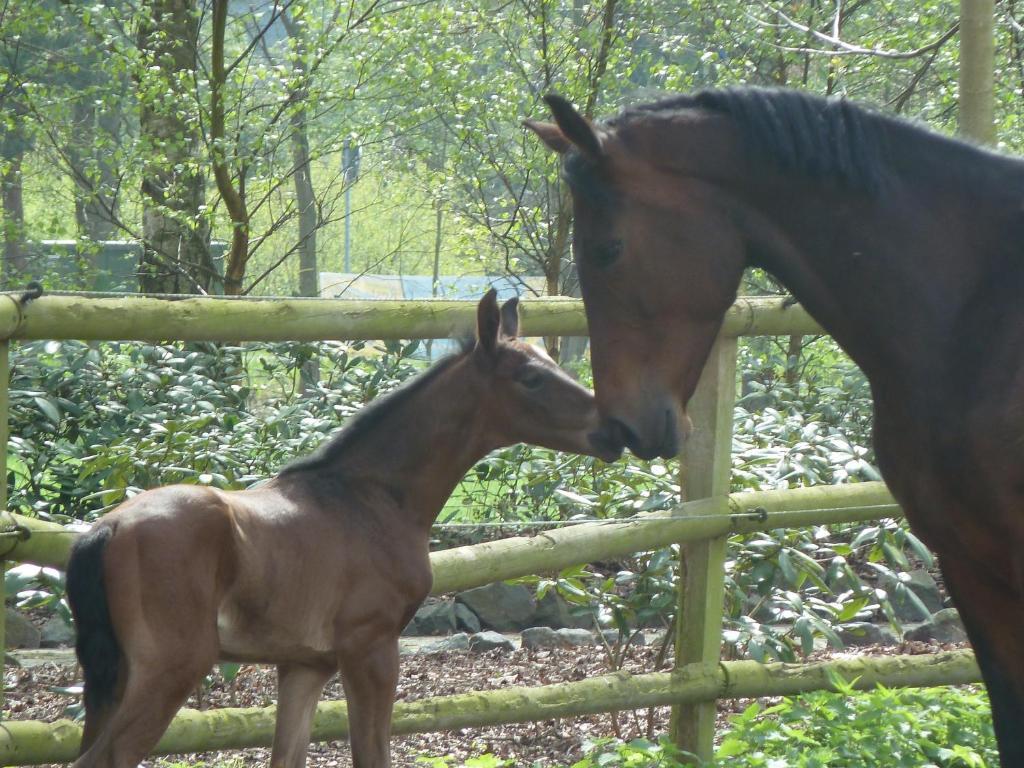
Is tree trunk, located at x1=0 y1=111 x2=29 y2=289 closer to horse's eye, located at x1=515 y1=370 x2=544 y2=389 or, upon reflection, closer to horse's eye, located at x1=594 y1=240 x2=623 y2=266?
horse's eye, located at x1=515 y1=370 x2=544 y2=389

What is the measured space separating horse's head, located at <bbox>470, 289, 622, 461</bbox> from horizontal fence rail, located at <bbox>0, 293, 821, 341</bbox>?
103 millimetres

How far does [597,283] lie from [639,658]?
3.52 metres

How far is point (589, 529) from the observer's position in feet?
12.1

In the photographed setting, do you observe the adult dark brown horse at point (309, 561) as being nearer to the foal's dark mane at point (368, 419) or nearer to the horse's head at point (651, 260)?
the foal's dark mane at point (368, 419)

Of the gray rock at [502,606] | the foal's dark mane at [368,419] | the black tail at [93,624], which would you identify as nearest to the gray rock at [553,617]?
the gray rock at [502,606]

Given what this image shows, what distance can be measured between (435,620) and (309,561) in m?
3.53

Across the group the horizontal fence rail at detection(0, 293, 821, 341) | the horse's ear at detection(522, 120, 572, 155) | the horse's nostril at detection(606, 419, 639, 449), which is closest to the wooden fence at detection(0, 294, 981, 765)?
the horizontal fence rail at detection(0, 293, 821, 341)

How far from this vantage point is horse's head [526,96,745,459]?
239cm

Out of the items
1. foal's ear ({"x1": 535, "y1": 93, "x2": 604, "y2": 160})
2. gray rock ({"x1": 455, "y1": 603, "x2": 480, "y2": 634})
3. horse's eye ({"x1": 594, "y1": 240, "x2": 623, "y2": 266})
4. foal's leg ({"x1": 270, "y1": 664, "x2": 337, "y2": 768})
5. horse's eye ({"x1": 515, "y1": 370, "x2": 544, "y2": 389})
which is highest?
foal's ear ({"x1": 535, "y1": 93, "x2": 604, "y2": 160})

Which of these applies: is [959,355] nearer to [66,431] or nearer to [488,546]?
[488,546]

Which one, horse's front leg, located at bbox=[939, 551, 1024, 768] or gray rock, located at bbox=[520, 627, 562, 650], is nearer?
horse's front leg, located at bbox=[939, 551, 1024, 768]

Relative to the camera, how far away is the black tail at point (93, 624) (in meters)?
2.63

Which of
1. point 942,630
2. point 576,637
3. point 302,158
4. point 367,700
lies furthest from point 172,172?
point 367,700

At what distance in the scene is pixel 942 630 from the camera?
6.64 meters
